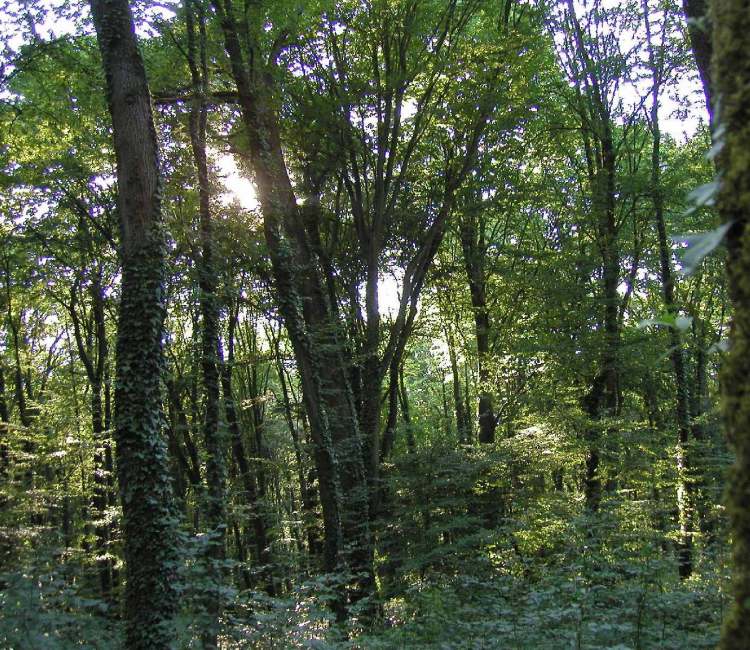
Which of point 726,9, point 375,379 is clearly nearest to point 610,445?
point 375,379

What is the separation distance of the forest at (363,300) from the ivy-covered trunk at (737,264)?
4173 millimetres

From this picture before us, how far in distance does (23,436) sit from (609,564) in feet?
40.5

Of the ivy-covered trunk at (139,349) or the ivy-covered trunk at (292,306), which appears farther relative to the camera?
the ivy-covered trunk at (292,306)

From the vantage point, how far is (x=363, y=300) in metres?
18.1

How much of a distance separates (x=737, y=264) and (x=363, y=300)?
16836 millimetres

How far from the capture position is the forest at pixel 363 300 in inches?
246

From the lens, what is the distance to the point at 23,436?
12.9 metres

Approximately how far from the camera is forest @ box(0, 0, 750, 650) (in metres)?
6.25

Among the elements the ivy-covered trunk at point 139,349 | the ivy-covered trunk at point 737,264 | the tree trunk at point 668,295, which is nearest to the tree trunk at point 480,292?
the tree trunk at point 668,295

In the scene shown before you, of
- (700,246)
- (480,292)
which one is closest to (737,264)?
(700,246)

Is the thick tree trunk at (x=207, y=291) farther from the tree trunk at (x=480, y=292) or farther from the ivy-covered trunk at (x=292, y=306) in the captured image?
the tree trunk at (x=480, y=292)

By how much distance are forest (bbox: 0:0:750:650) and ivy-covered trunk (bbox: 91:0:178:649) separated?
0.03 m

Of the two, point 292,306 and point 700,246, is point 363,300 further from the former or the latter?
point 700,246

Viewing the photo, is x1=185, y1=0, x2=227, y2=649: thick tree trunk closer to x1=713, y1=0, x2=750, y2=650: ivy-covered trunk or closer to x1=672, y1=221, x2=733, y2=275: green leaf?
x1=713, y1=0, x2=750, y2=650: ivy-covered trunk
